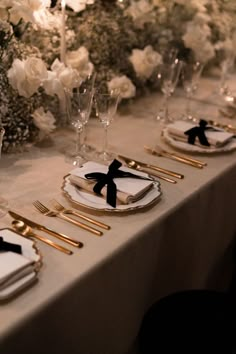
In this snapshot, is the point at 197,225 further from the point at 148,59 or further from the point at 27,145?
the point at 148,59

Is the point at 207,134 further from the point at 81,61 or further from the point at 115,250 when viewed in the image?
the point at 115,250

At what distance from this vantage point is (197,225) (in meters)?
1.46

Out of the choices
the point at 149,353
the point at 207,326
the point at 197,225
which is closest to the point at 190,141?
the point at 197,225

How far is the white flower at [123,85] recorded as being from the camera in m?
1.87

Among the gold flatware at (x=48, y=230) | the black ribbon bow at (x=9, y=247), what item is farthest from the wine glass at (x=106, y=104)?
the black ribbon bow at (x=9, y=247)

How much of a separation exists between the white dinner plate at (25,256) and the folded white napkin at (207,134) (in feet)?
2.54

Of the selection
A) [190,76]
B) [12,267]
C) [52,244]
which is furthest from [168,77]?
[12,267]

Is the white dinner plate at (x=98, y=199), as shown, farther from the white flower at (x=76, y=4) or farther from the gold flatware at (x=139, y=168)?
the white flower at (x=76, y=4)

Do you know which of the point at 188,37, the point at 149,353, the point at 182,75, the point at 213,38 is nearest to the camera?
the point at 149,353

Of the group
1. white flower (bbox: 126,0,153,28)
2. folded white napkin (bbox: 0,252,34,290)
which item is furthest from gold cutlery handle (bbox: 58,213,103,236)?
white flower (bbox: 126,0,153,28)

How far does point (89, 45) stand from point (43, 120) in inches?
19.4

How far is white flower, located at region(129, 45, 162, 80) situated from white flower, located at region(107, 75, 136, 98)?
14cm

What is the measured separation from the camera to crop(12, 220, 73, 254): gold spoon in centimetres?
107

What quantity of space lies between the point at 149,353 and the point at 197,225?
0.45 metres
